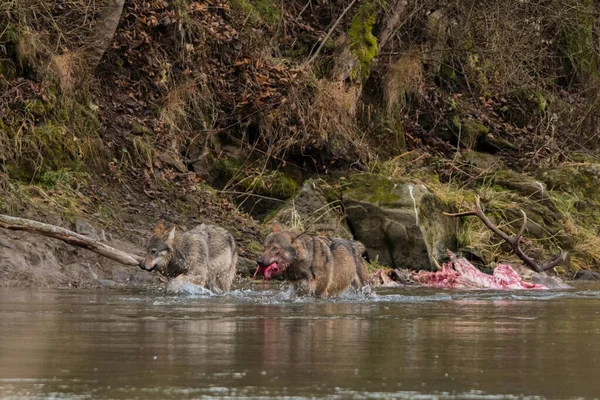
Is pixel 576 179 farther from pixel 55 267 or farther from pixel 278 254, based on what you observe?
pixel 55 267

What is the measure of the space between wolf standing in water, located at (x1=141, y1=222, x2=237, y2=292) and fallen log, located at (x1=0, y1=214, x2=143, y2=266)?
60 cm

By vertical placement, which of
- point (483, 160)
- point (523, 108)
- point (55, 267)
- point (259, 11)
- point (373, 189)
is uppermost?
point (259, 11)

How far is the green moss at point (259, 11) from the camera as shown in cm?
2457

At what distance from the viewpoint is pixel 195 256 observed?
53.3 ft

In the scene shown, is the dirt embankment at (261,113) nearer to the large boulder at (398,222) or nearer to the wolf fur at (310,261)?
the large boulder at (398,222)

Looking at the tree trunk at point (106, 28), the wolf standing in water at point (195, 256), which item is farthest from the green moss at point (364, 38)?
the wolf standing in water at point (195, 256)

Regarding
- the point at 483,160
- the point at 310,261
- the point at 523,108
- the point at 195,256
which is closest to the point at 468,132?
the point at 483,160

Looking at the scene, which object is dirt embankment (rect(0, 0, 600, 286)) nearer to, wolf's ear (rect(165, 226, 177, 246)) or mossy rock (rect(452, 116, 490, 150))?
mossy rock (rect(452, 116, 490, 150))

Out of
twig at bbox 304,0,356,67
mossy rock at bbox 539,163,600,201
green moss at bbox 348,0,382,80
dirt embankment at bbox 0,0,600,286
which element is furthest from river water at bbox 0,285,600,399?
mossy rock at bbox 539,163,600,201

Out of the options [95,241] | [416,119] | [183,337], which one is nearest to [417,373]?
[183,337]

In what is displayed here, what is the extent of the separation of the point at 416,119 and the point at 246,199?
668 cm

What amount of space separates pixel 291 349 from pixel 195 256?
7.50m

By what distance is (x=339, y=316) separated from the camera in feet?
39.8

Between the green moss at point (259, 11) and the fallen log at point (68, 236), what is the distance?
355 inches
